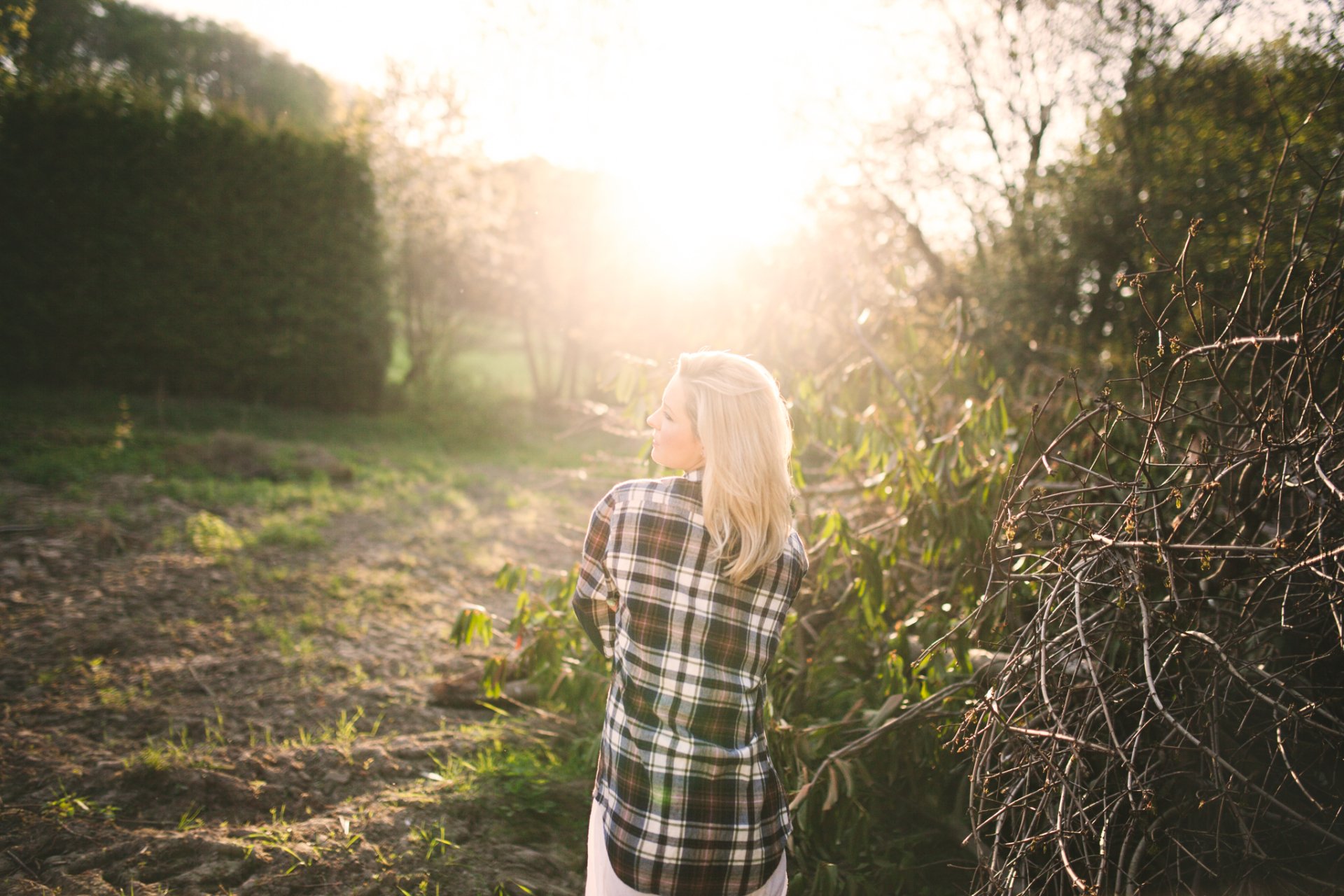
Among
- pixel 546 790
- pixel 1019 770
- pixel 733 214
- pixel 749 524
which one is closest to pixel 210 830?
pixel 546 790

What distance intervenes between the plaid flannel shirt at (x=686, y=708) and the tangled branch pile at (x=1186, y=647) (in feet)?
1.57

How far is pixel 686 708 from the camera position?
1.65 metres

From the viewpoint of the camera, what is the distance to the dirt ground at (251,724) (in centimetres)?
246

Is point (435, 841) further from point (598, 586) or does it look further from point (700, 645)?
point (700, 645)

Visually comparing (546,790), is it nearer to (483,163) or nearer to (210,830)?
(210,830)

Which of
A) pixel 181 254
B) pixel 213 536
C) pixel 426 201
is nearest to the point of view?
pixel 213 536

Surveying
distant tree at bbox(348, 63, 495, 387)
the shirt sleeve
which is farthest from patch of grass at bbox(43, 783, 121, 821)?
distant tree at bbox(348, 63, 495, 387)

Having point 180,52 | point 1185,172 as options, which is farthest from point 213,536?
point 180,52

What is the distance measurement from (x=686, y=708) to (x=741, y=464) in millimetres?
543

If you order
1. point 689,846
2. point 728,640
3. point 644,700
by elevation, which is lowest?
point 689,846

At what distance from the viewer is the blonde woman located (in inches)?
63.5

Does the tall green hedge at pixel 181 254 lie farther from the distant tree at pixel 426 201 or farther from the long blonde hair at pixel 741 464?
the long blonde hair at pixel 741 464

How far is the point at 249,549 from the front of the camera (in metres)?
5.55

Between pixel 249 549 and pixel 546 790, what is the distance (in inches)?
145
